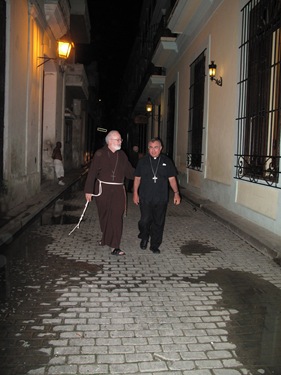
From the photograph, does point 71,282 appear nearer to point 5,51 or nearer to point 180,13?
point 5,51

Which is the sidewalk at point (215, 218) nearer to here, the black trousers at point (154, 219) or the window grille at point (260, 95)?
the window grille at point (260, 95)

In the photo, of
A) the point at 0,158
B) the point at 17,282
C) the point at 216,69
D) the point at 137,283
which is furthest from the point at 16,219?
the point at 216,69

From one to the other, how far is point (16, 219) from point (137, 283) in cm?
399

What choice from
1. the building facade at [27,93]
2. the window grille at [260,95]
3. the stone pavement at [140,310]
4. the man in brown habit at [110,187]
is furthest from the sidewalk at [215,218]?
the man in brown habit at [110,187]

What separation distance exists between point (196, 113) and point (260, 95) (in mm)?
5981

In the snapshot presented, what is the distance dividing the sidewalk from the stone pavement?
0.63 ft

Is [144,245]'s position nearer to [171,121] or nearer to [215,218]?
[215,218]

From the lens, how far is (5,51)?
8383mm

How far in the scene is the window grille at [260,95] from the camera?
7.22 meters

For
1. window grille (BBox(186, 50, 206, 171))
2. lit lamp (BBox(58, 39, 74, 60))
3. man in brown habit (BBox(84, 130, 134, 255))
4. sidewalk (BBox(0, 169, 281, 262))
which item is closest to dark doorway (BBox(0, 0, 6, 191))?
sidewalk (BBox(0, 169, 281, 262))

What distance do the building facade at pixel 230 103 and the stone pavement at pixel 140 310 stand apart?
192 cm

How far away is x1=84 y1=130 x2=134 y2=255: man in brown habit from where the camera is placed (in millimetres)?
5961

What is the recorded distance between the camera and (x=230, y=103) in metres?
9.52

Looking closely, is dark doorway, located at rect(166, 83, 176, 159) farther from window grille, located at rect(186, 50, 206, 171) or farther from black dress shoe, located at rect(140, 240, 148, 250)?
black dress shoe, located at rect(140, 240, 148, 250)
